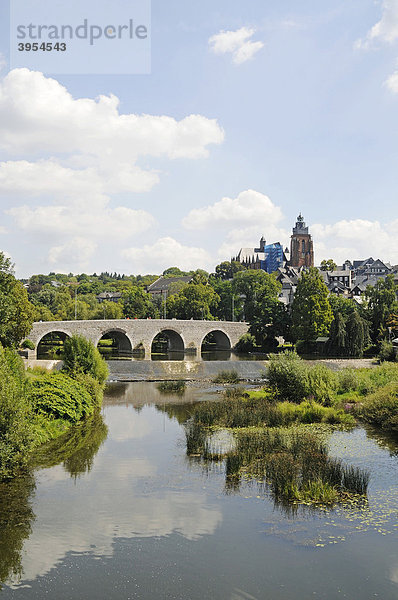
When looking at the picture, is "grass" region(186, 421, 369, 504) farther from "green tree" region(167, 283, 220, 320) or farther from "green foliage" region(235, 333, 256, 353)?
"green tree" region(167, 283, 220, 320)

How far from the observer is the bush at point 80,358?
105ft

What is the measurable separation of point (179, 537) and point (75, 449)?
948cm

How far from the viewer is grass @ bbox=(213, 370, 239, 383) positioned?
44000mm

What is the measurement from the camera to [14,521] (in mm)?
14320

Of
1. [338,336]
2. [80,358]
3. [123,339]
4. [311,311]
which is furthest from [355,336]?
[80,358]

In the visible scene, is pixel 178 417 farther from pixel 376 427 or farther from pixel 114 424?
pixel 376 427

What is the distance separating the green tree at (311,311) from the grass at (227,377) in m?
25.9

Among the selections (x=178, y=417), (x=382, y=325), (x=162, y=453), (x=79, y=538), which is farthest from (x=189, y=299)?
(x=79, y=538)

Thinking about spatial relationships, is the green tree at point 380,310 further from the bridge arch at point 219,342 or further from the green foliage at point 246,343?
the bridge arch at point 219,342

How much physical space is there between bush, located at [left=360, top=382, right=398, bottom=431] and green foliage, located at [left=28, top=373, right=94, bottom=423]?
13955 millimetres

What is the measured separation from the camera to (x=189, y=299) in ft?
324

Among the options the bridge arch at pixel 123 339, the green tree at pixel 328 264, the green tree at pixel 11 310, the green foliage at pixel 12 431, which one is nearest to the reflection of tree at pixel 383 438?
the green foliage at pixel 12 431

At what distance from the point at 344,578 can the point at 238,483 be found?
239 inches

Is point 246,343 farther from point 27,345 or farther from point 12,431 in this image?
point 12,431
